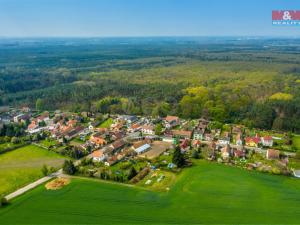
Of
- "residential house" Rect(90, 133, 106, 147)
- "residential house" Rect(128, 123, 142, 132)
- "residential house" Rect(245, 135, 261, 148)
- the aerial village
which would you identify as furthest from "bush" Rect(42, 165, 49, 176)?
"residential house" Rect(245, 135, 261, 148)

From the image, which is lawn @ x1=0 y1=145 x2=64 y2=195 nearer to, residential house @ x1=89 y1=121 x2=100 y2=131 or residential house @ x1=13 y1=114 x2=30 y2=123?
residential house @ x1=89 y1=121 x2=100 y2=131

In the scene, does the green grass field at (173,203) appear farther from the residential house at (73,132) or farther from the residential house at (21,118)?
the residential house at (21,118)

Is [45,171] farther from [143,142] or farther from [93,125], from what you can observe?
[93,125]

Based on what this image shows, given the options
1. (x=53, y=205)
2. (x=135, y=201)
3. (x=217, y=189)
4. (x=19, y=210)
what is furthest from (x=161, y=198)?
(x=19, y=210)

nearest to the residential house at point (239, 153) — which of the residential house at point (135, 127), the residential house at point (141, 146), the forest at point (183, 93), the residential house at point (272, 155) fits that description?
the residential house at point (272, 155)

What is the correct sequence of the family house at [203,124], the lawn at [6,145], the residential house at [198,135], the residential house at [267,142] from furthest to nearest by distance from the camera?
the family house at [203,124] → the residential house at [198,135] → the residential house at [267,142] → the lawn at [6,145]

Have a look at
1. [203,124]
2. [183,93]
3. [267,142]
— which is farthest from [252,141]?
[183,93]
